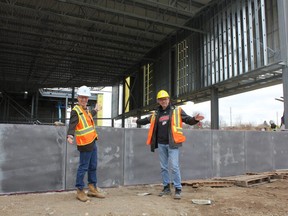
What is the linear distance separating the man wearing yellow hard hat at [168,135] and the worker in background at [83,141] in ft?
4.07

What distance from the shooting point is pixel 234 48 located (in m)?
14.4

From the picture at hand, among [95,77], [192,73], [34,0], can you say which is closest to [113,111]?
[95,77]

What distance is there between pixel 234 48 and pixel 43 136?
10817mm

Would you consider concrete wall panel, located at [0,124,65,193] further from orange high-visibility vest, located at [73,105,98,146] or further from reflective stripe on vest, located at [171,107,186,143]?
reflective stripe on vest, located at [171,107,186,143]

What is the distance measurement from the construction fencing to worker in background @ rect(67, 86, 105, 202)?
89 centimetres

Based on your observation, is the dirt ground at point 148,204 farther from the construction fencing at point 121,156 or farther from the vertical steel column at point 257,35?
the vertical steel column at point 257,35

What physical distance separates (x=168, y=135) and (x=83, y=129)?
1589mm

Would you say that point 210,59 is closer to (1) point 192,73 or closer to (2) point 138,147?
(1) point 192,73

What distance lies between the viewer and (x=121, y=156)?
276 inches

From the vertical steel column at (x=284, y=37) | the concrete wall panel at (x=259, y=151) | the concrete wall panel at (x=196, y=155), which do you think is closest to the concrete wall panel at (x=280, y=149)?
the concrete wall panel at (x=259, y=151)

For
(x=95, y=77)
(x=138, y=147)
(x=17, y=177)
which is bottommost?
(x=17, y=177)

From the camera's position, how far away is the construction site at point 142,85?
577 cm

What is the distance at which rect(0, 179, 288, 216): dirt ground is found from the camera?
15.5 feet

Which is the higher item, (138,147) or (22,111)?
(22,111)
